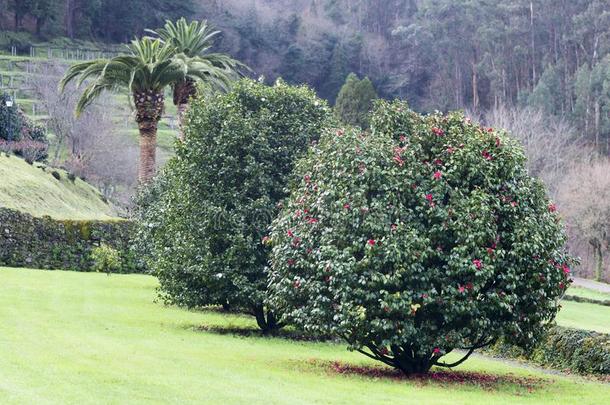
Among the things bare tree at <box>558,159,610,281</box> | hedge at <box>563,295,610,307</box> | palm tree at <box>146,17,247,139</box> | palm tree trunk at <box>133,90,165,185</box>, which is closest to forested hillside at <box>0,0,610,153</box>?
bare tree at <box>558,159,610,281</box>

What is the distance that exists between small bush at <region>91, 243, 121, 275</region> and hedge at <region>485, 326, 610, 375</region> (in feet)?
62.2

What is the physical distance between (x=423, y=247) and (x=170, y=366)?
510cm

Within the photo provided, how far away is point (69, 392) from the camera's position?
43.9 feet

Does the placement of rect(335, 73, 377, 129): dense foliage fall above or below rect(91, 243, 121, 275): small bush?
above

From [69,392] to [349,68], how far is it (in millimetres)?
99588

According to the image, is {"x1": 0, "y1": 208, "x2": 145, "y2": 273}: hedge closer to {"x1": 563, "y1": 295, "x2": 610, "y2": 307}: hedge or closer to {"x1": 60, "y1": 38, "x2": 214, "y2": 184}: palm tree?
{"x1": 60, "y1": 38, "x2": 214, "y2": 184}: palm tree

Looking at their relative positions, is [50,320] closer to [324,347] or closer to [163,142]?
[324,347]

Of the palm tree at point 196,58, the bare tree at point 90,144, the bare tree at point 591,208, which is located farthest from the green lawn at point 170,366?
the bare tree at point 90,144

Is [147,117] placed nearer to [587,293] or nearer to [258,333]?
[258,333]

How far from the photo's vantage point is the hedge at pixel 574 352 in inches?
901

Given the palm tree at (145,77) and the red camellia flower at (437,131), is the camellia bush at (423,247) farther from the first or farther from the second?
the palm tree at (145,77)

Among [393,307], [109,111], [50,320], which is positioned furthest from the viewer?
[109,111]

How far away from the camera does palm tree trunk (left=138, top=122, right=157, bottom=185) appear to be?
40.4m

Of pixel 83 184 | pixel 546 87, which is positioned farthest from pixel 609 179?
pixel 83 184
